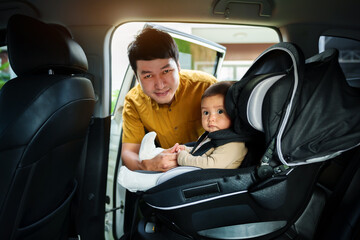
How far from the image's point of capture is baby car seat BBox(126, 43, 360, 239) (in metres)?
1.12

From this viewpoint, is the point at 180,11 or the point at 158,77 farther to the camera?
the point at 158,77

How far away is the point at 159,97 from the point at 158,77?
0.13 m

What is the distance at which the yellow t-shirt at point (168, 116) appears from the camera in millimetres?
2064

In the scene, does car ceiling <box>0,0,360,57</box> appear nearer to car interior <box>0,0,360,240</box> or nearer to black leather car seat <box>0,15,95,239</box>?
car interior <box>0,0,360,240</box>

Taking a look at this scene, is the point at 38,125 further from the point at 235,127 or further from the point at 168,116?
the point at 168,116

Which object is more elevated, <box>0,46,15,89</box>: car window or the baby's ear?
<box>0,46,15,89</box>: car window

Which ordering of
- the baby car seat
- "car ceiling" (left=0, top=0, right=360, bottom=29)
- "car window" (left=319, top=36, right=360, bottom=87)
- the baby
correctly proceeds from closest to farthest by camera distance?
the baby car seat < the baby < "car ceiling" (left=0, top=0, right=360, bottom=29) < "car window" (left=319, top=36, right=360, bottom=87)

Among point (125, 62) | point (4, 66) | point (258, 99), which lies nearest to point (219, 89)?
point (258, 99)

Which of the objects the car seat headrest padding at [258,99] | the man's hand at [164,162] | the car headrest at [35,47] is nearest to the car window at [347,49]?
the car seat headrest padding at [258,99]

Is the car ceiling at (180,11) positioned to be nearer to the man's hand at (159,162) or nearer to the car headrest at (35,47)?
the car headrest at (35,47)

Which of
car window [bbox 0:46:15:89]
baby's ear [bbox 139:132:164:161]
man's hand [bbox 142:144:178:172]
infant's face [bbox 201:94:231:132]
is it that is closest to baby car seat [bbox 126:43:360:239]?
infant's face [bbox 201:94:231:132]

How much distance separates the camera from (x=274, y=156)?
117 cm

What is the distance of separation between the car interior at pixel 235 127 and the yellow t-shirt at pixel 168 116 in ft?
1.15

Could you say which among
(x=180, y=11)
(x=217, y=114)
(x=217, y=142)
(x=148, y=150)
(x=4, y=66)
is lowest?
(x=148, y=150)
